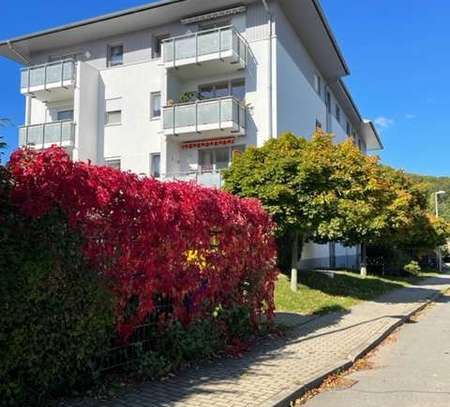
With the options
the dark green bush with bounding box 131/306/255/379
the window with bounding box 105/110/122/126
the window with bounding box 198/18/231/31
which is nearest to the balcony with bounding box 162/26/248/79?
the window with bounding box 198/18/231/31

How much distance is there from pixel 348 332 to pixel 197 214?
5.04 metres

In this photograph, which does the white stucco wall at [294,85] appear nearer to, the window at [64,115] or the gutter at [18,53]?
the window at [64,115]

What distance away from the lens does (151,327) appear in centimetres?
764

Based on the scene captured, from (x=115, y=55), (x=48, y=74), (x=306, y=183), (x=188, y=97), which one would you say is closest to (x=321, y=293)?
(x=306, y=183)

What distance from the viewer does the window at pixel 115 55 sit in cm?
2750

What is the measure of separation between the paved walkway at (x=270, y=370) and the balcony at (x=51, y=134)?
16.4 m

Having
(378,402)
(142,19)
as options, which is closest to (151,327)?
(378,402)

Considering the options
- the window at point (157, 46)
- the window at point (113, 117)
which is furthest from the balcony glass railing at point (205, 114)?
the window at point (157, 46)

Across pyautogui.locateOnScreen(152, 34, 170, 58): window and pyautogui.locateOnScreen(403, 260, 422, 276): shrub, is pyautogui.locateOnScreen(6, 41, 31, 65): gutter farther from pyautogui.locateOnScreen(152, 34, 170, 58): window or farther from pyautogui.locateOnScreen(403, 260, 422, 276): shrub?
pyautogui.locateOnScreen(403, 260, 422, 276): shrub

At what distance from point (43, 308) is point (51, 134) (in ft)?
73.2

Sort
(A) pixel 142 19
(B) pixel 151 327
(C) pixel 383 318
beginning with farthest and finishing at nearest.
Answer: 1. (A) pixel 142 19
2. (C) pixel 383 318
3. (B) pixel 151 327

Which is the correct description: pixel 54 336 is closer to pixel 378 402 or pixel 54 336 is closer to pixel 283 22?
pixel 378 402

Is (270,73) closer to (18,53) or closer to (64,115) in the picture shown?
(64,115)

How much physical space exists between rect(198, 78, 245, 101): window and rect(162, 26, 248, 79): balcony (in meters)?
0.62
